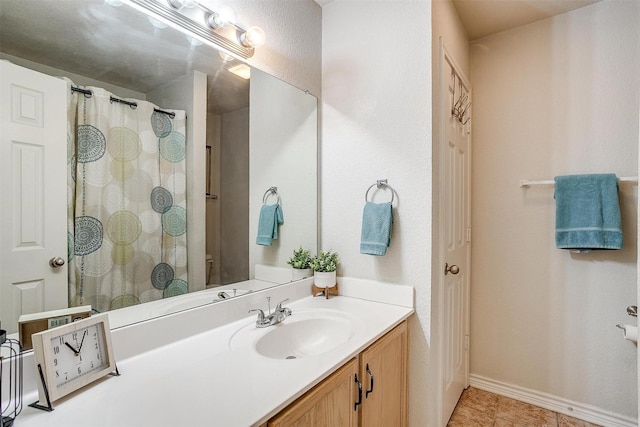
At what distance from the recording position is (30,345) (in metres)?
0.81

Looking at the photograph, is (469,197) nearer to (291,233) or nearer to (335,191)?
(335,191)

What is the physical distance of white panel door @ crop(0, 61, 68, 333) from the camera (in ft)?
2.58

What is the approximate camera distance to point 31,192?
83 centimetres

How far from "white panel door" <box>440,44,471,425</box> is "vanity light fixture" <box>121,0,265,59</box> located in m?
0.95

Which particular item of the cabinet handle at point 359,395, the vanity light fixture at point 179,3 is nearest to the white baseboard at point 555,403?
the cabinet handle at point 359,395

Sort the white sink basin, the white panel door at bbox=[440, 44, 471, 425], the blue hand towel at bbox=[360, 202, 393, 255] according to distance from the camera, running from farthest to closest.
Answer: the white panel door at bbox=[440, 44, 471, 425], the blue hand towel at bbox=[360, 202, 393, 255], the white sink basin

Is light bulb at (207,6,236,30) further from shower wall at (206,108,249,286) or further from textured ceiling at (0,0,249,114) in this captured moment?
shower wall at (206,108,249,286)

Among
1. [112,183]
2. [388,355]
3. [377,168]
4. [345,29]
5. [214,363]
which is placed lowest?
[388,355]

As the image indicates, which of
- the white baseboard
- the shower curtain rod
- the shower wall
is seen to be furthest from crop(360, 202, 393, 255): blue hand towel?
the white baseboard

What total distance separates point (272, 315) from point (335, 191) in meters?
0.78

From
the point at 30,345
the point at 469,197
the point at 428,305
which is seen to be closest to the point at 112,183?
the point at 30,345

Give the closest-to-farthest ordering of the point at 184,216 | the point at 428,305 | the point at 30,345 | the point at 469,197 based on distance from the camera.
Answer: the point at 30,345, the point at 184,216, the point at 428,305, the point at 469,197

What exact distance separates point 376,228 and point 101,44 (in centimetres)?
126

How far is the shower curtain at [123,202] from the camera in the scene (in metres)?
0.92
